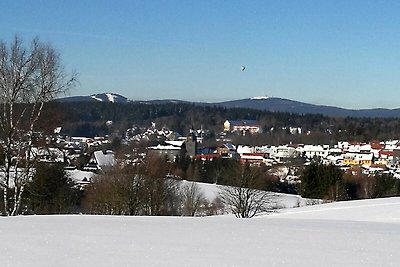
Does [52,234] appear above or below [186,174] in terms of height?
above

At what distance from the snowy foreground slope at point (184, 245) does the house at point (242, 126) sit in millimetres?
129292

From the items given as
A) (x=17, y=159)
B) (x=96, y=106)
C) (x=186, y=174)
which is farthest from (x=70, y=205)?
(x=96, y=106)

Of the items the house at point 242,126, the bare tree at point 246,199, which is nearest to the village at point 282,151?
the house at point 242,126

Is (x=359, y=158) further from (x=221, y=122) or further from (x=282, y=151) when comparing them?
(x=221, y=122)

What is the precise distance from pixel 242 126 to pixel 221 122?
466 inches

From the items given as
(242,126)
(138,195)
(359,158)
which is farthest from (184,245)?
(242,126)

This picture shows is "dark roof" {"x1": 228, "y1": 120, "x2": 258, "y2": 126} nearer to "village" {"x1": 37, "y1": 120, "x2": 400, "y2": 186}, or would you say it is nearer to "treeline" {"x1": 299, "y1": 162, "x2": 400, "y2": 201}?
"village" {"x1": 37, "y1": 120, "x2": 400, "y2": 186}

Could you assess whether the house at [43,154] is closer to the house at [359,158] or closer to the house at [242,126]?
the house at [359,158]

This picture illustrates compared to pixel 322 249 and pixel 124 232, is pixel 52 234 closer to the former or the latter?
pixel 124 232

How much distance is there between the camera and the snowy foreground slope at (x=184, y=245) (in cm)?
812

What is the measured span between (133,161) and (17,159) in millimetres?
16905

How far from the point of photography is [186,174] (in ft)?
198

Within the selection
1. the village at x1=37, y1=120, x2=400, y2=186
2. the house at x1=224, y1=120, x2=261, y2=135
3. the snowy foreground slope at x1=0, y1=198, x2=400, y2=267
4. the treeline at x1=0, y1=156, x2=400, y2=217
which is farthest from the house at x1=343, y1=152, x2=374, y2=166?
the snowy foreground slope at x1=0, y1=198, x2=400, y2=267

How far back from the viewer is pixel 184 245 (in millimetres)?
9445
